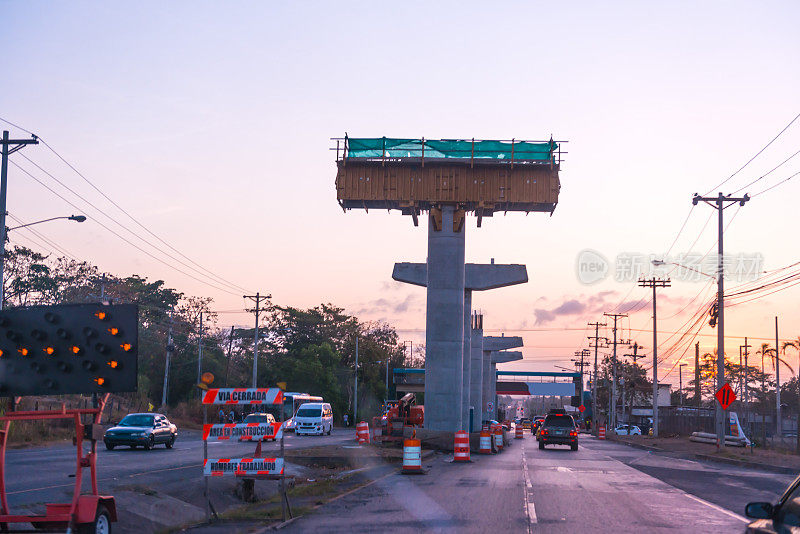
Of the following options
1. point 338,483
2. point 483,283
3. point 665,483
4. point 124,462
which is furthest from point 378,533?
point 483,283

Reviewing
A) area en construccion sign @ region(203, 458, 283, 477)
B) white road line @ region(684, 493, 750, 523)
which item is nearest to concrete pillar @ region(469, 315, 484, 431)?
white road line @ region(684, 493, 750, 523)

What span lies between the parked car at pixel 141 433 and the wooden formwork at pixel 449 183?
12.6 metres

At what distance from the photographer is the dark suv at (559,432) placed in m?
44.5

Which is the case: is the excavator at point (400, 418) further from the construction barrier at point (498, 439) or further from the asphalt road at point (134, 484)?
the asphalt road at point (134, 484)

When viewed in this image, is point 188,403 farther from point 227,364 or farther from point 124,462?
point 124,462

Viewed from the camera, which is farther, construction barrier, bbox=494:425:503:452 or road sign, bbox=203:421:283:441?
construction barrier, bbox=494:425:503:452

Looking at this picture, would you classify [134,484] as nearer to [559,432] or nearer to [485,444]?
[485,444]

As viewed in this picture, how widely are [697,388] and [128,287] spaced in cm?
7133

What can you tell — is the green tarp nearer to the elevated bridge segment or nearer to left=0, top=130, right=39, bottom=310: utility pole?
the elevated bridge segment

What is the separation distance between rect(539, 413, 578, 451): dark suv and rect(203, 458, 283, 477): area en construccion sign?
33.1 meters

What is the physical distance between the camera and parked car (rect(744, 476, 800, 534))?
5.80m

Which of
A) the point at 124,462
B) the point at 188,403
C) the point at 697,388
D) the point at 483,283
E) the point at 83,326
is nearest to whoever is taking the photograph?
the point at 83,326

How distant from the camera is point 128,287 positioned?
88.4 metres

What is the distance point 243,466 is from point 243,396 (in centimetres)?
115
